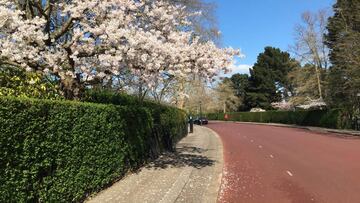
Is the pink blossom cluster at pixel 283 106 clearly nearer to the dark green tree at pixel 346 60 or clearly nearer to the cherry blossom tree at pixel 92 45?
the dark green tree at pixel 346 60

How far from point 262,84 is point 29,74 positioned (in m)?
102

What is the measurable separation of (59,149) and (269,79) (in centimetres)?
10451

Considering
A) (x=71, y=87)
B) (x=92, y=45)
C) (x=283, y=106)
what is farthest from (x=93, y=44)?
(x=283, y=106)

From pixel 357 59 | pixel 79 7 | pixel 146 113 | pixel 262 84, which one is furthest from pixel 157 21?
pixel 262 84

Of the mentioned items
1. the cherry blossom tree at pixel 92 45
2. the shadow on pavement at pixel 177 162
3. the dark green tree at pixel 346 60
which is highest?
the dark green tree at pixel 346 60

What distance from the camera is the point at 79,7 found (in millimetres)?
11852

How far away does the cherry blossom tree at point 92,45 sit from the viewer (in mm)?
11516

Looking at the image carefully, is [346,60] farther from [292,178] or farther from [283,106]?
[283,106]

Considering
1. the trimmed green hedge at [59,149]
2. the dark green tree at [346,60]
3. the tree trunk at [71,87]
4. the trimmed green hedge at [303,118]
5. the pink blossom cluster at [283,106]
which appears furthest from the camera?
the pink blossom cluster at [283,106]

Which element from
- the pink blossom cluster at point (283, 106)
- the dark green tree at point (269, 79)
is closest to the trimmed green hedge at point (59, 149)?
the pink blossom cluster at point (283, 106)

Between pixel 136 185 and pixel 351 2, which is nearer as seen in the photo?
pixel 136 185

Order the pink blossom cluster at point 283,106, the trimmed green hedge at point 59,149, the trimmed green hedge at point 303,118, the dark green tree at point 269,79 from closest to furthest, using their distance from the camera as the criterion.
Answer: the trimmed green hedge at point 59,149 < the trimmed green hedge at point 303,118 < the pink blossom cluster at point 283,106 < the dark green tree at point 269,79

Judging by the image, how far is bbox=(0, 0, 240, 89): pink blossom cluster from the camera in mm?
11484

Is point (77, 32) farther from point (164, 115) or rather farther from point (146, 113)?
point (164, 115)
